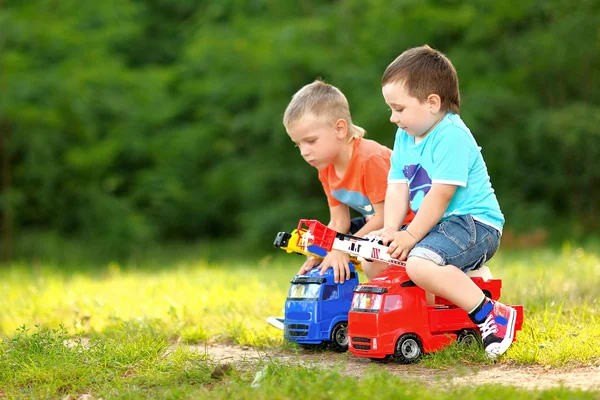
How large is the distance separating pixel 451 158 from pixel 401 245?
48 cm

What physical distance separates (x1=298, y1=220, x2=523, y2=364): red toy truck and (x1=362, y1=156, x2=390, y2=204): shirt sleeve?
50 centimetres

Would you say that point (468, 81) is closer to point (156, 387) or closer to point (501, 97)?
point (501, 97)

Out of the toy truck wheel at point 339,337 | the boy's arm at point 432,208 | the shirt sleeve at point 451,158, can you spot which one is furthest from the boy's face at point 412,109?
the toy truck wheel at point 339,337

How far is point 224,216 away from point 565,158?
28.1ft

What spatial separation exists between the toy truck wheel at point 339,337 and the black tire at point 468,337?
633mm

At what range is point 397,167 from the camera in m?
4.14

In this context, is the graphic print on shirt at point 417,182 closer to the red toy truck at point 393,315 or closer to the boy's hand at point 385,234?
the boy's hand at point 385,234

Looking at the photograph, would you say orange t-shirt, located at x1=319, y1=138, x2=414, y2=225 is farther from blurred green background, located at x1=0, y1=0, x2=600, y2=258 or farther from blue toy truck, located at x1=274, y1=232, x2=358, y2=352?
blurred green background, located at x1=0, y1=0, x2=600, y2=258

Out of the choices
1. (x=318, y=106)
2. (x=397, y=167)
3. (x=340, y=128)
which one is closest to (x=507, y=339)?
(x=397, y=167)

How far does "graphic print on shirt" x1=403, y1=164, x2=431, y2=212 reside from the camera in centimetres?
402

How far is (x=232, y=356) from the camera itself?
4137mm

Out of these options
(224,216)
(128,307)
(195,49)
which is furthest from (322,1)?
(128,307)

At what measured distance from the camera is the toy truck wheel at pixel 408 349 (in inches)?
146

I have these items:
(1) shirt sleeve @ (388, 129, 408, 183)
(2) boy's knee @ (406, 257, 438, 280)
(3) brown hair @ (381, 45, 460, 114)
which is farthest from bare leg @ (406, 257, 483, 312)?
(3) brown hair @ (381, 45, 460, 114)
